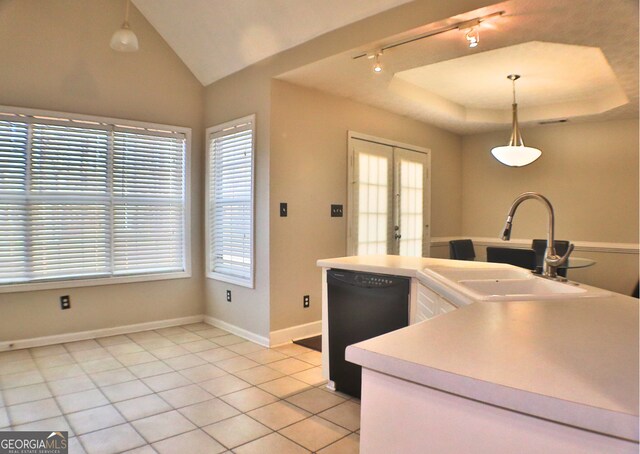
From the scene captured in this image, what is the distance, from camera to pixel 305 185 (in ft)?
13.1

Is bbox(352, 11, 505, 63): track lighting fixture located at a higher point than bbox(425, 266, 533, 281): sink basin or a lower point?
higher

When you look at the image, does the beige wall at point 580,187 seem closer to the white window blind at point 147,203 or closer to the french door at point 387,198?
the french door at point 387,198

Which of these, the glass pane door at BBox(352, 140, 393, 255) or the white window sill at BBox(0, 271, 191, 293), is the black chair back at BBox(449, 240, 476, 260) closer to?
the glass pane door at BBox(352, 140, 393, 255)

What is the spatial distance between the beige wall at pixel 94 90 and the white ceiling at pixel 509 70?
1.44 m

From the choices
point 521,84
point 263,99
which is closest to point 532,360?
point 263,99

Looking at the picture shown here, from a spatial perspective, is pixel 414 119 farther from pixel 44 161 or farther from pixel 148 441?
pixel 148 441

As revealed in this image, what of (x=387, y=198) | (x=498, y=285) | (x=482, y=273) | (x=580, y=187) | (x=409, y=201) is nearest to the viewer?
(x=498, y=285)

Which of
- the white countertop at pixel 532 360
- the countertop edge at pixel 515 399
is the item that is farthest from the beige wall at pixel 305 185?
the countertop edge at pixel 515 399

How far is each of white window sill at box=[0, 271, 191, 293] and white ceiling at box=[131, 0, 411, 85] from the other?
205cm

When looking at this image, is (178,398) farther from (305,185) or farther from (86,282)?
(305,185)

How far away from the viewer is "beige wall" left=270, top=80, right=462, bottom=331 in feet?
12.4

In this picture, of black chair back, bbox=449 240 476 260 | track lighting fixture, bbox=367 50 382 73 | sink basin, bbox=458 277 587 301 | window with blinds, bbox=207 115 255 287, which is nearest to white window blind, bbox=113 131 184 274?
window with blinds, bbox=207 115 255 287

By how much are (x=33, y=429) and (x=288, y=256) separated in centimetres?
219

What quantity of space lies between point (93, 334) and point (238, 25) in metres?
3.05
